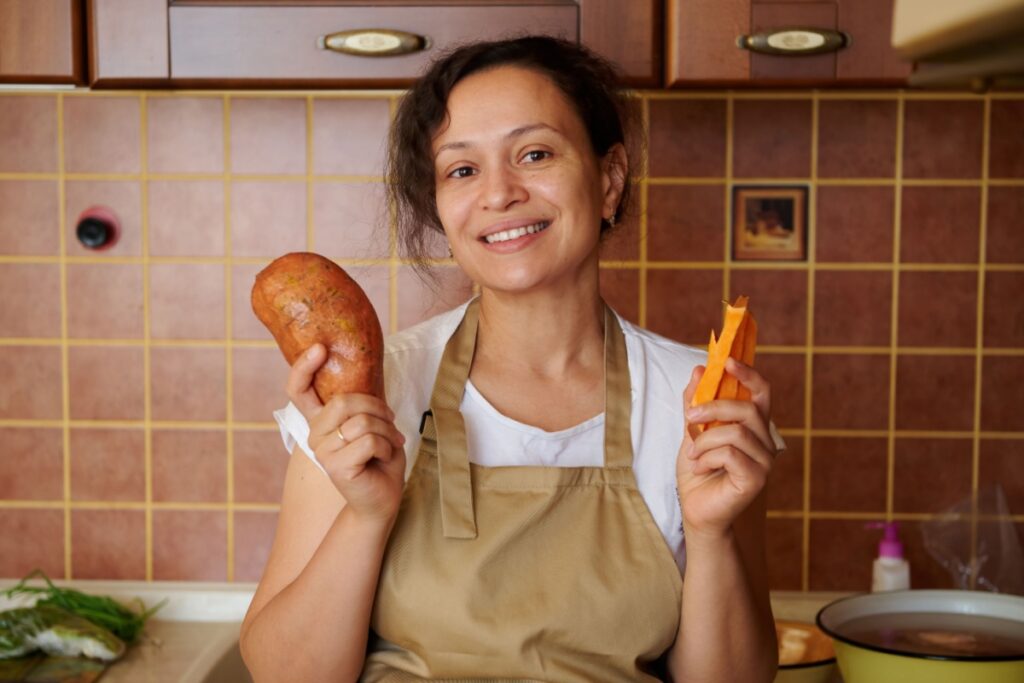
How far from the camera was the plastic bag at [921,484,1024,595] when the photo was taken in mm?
1895

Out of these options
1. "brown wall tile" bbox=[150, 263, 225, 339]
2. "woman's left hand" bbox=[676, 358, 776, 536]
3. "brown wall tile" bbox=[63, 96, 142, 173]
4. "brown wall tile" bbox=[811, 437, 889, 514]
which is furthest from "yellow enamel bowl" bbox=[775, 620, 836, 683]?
"brown wall tile" bbox=[63, 96, 142, 173]

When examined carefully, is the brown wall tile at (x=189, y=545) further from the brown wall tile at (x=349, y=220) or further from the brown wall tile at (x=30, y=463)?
the brown wall tile at (x=349, y=220)

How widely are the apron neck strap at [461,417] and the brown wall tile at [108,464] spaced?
845mm

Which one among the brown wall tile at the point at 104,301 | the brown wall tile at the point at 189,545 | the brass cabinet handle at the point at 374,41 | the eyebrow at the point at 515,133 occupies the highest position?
the brass cabinet handle at the point at 374,41

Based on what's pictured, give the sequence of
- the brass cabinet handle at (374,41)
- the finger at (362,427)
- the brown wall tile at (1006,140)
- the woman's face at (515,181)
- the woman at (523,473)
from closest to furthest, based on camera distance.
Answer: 1. the finger at (362,427)
2. the woman at (523,473)
3. the woman's face at (515,181)
4. the brass cabinet handle at (374,41)
5. the brown wall tile at (1006,140)

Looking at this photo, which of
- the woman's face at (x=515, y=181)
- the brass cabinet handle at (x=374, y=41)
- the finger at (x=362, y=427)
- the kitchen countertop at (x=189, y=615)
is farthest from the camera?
the kitchen countertop at (x=189, y=615)

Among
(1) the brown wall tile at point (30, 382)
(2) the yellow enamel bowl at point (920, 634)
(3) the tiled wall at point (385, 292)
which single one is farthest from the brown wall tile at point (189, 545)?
(2) the yellow enamel bowl at point (920, 634)

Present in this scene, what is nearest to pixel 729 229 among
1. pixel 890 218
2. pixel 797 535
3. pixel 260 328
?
pixel 890 218

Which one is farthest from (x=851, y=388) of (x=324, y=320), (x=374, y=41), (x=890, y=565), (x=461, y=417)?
(x=324, y=320)

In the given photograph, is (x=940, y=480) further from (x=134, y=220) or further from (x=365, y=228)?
(x=134, y=220)

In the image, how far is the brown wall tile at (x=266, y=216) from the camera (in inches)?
75.7

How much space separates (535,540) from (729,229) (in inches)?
34.2

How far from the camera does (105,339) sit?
196cm

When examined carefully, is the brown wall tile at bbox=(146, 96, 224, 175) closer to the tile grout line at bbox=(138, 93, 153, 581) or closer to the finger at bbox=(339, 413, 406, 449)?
the tile grout line at bbox=(138, 93, 153, 581)
